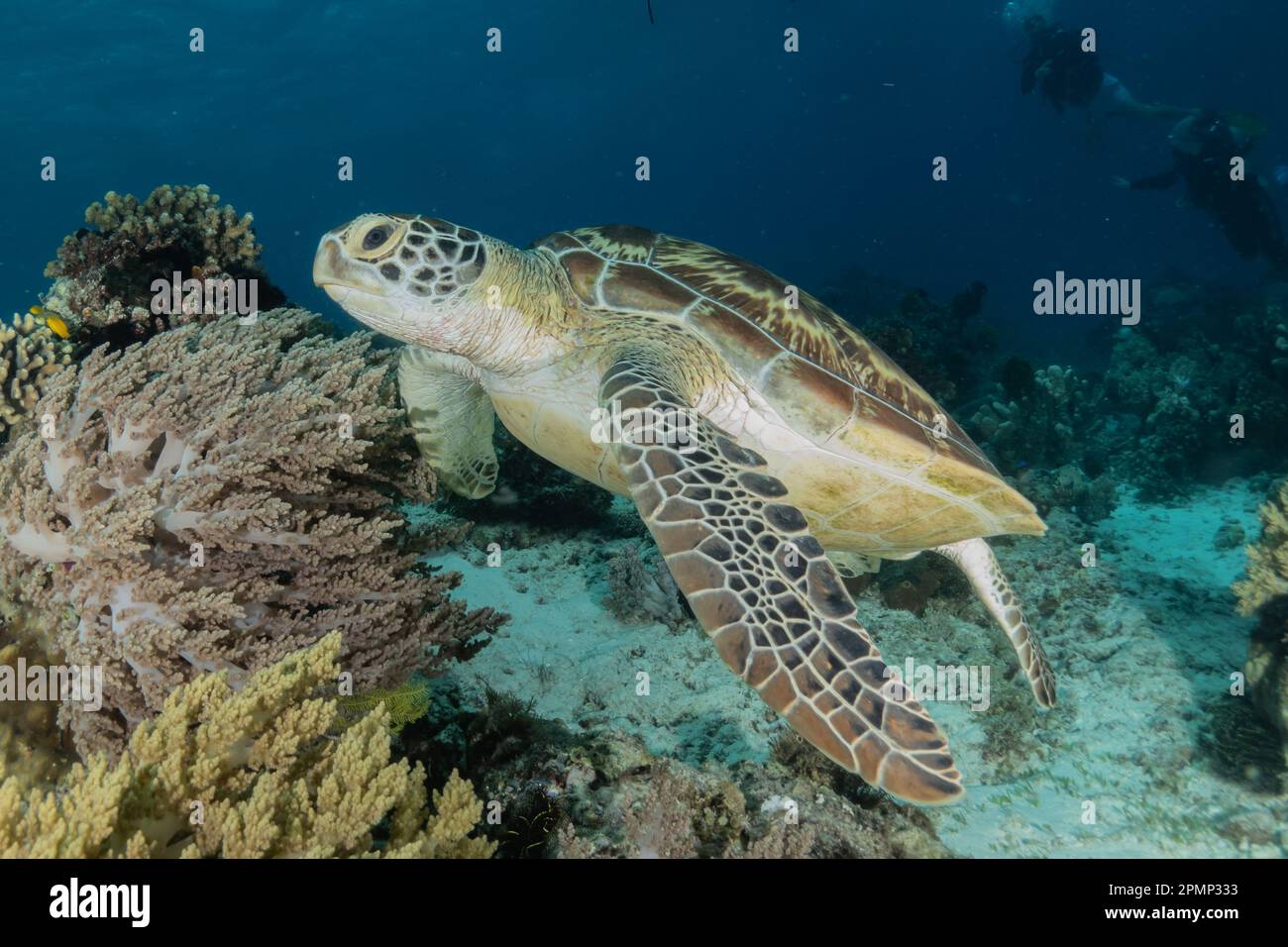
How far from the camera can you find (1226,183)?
1506cm

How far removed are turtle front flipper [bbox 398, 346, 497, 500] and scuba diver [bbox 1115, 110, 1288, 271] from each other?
17771 mm

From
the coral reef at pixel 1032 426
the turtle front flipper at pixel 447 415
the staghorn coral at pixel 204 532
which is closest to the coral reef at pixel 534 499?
the turtle front flipper at pixel 447 415

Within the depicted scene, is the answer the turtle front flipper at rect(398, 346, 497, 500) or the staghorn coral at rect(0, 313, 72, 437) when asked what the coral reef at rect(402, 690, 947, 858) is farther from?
the staghorn coral at rect(0, 313, 72, 437)

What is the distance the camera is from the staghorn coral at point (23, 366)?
3564mm

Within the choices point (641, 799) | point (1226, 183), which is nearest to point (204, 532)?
point (641, 799)

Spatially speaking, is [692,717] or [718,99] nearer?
[692,717]

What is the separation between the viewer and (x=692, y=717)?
3.52 metres

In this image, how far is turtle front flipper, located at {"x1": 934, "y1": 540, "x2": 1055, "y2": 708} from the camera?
4000mm

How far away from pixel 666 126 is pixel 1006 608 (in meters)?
86.3

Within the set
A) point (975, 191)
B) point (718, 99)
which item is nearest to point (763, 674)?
point (718, 99)

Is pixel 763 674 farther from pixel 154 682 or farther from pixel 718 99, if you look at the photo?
pixel 718 99

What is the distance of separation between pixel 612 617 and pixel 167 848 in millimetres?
3045

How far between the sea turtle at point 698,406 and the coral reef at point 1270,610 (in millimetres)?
982
